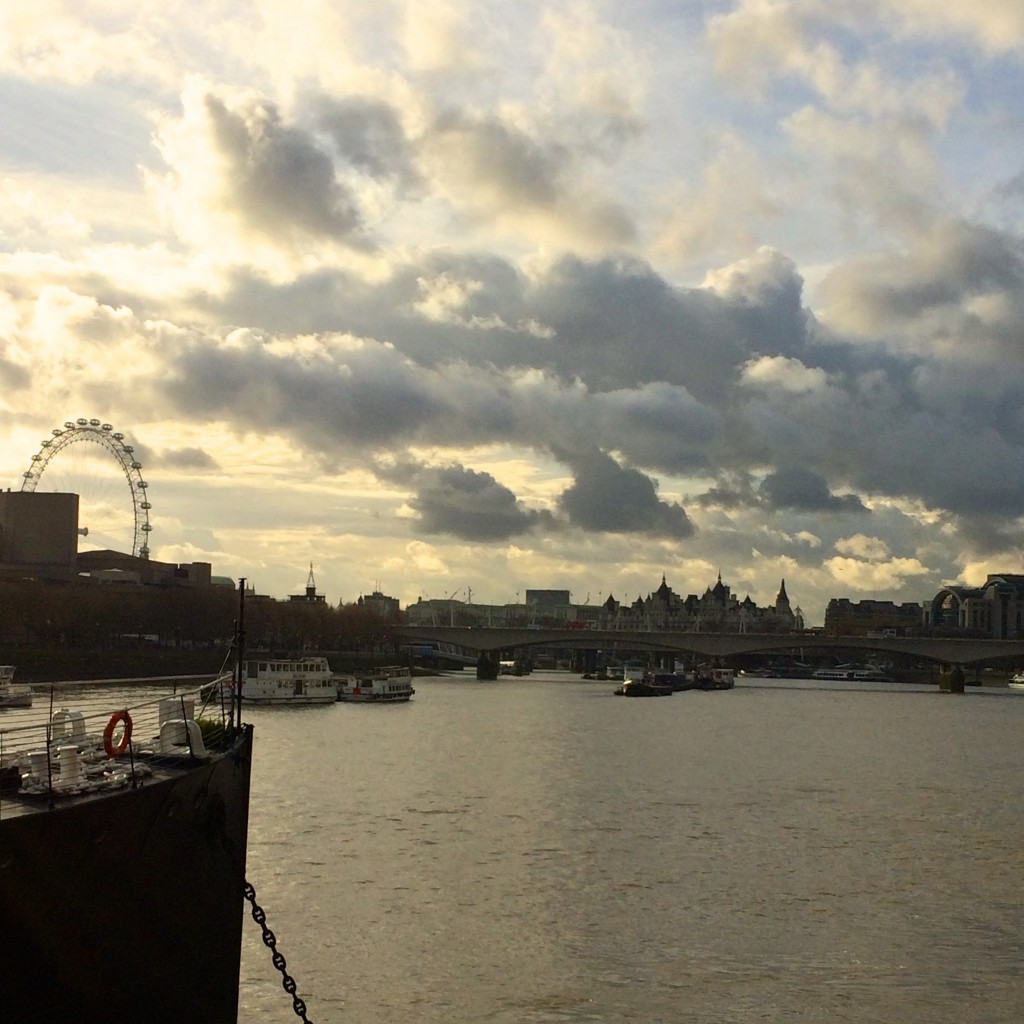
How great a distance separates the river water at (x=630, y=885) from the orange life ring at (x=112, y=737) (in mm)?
8487

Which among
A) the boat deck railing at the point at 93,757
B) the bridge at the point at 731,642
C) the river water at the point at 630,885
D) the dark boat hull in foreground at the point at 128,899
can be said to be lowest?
the river water at the point at 630,885

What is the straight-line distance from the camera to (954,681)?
180 m

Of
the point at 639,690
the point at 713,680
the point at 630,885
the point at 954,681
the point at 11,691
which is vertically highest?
the point at 954,681

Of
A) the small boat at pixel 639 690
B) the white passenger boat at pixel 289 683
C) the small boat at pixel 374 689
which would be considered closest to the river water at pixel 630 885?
the white passenger boat at pixel 289 683

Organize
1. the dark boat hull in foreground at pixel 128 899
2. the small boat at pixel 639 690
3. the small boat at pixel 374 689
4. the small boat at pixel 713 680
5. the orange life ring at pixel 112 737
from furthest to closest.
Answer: the small boat at pixel 713 680 → the small boat at pixel 639 690 → the small boat at pixel 374 689 → the orange life ring at pixel 112 737 → the dark boat hull in foreground at pixel 128 899

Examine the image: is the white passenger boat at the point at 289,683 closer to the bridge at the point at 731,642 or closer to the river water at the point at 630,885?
the river water at the point at 630,885

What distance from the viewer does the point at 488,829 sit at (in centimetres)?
4544

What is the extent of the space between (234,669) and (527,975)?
820 centimetres

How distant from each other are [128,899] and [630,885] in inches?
900

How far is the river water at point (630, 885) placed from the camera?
2675 cm

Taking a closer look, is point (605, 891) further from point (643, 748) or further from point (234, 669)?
point (643, 748)

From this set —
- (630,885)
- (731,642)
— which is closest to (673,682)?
(731,642)

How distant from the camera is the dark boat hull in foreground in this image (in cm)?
1355

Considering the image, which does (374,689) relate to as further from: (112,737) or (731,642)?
(112,737)
